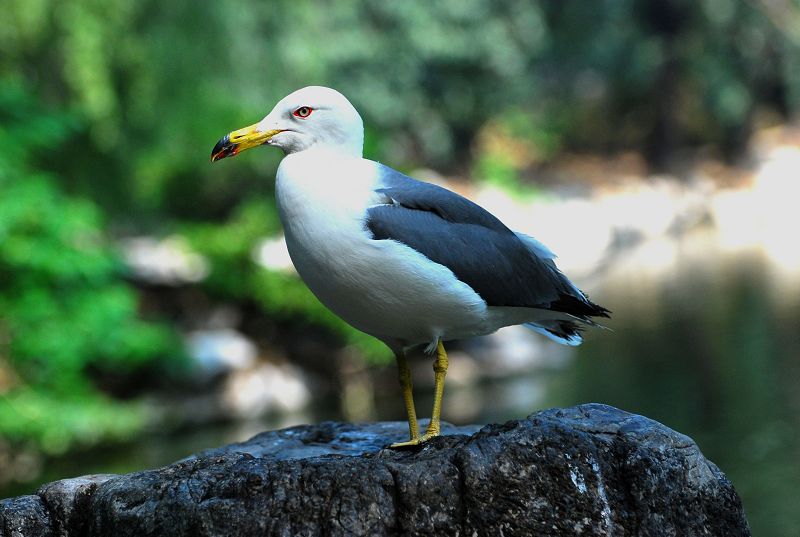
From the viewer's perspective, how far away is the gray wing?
434cm

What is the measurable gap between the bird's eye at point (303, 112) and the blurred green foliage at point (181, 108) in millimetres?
7592

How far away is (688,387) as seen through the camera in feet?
42.0

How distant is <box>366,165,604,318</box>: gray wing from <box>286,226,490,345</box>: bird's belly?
69 mm

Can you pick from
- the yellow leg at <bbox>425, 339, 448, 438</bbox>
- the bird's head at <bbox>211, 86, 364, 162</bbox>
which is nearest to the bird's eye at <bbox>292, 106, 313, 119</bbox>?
the bird's head at <bbox>211, 86, 364, 162</bbox>

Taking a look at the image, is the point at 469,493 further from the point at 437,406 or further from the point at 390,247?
the point at 390,247

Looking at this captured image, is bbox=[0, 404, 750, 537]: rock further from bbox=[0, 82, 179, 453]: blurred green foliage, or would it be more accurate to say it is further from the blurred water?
bbox=[0, 82, 179, 453]: blurred green foliage

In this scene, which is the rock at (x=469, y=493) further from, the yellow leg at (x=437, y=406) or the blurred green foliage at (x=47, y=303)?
the blurred green foliage at (x=47, y=303)

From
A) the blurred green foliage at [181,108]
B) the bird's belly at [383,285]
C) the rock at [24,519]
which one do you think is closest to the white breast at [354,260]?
the bird's belly at [383,285]

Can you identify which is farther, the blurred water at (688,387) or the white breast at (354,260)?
the blurred water at (688,387)

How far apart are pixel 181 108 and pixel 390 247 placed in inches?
372

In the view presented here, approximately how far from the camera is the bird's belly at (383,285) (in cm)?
420

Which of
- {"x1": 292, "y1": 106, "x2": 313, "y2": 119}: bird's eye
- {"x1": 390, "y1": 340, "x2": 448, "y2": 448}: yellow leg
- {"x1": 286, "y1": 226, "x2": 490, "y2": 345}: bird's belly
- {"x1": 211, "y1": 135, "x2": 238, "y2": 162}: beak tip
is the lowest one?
{"x1": 390, "y1": 340, "x2": 448, "y2": 448}: yellow leg

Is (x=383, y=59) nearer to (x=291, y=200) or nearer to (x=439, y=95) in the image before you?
(x=439, y=95)

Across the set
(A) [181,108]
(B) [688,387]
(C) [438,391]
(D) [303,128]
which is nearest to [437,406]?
(C) [438,391]
